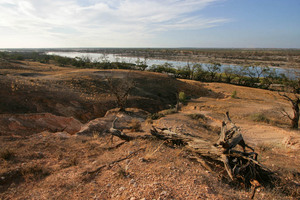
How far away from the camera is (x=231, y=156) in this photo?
14.7 ft

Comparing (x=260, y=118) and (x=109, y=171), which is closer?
(x=109, y=171)

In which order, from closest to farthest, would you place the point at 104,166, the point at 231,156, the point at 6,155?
the point at 231,156, the point at 104,166, the point at 6,155

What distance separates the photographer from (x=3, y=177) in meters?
4.22

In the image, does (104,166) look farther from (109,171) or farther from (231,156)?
(231,156)

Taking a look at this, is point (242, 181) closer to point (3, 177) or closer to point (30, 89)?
point (3, 177)

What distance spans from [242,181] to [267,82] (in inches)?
1874

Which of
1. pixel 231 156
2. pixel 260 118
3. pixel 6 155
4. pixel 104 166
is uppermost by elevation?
pixel 231 156

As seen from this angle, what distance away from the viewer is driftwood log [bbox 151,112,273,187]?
392 cm

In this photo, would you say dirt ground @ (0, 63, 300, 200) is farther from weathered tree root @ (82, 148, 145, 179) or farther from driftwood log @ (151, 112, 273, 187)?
driftwood log @ (151, 112, 273, 187)

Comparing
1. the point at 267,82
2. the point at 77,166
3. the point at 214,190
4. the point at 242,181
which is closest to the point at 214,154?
the point at 242,181

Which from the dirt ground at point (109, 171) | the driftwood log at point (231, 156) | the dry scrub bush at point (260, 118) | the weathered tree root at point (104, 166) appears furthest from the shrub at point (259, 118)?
the weathered tree root at point (104, 166)

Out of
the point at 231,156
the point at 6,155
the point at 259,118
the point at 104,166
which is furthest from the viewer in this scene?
the point at 259,118

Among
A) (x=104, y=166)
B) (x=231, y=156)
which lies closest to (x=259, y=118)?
(x=231, y=156)

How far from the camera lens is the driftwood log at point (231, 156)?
3918 mm
